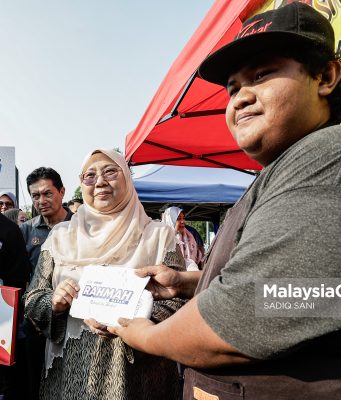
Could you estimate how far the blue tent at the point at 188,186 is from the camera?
23.0 ft

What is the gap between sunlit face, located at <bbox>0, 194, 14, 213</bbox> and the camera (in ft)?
17.0

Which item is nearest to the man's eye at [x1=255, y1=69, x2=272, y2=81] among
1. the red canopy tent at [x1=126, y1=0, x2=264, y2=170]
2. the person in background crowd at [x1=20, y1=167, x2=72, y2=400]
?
the red canopy tent at [x1=126, y1=0, x2=264, y2=170]

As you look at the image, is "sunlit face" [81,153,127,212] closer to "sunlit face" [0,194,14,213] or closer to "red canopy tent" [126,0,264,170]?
"red canopy tent" [126,0,264,170]

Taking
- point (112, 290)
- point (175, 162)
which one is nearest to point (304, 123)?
point (112, 290)

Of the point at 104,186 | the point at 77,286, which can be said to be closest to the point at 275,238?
the point at 77,286

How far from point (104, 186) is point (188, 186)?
203 inches

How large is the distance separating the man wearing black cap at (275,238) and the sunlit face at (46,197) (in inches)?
126

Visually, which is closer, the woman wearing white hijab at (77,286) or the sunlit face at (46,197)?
the woman wearing white hijab at (77,286)

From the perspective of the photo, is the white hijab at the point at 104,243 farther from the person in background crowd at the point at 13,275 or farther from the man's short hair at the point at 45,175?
the man's short hair at the point at 45,175

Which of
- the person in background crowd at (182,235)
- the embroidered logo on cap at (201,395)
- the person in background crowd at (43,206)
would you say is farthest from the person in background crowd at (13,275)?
the person in background crowd at (182,235)

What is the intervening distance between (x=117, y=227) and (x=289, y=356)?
4.87 ft

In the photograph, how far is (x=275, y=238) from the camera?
702 mm

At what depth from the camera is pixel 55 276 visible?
208 cm

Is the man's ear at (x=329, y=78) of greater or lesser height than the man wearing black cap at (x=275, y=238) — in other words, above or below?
above
